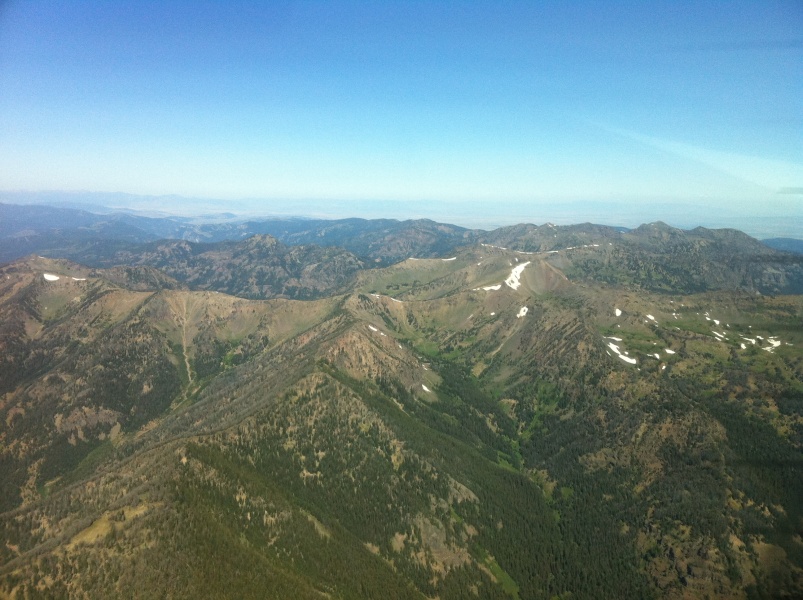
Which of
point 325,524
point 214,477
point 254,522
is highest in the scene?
point 214,477

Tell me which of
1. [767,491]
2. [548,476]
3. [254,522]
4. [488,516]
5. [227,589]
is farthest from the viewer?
[548,476]

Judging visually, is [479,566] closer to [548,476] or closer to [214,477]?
[548,476]

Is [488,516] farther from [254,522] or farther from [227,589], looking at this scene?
[227,589]

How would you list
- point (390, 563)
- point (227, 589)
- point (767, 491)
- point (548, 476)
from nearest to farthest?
point (227, 589)
point (390, 563)
point (767, 491)
point (548, 476)

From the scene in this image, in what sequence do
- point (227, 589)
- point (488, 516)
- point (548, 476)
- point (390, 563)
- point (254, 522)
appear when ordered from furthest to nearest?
point (548, 476), point (488, 516), point (390, 563), point (254, 522), point (227, 589)

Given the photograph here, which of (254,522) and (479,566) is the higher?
(254,522)

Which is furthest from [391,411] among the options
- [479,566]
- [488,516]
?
[479,566]

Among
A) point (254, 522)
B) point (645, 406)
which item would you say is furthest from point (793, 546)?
point (254, 522)

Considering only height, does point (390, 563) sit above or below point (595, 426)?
below

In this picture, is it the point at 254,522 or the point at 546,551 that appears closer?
the point at 254,522
